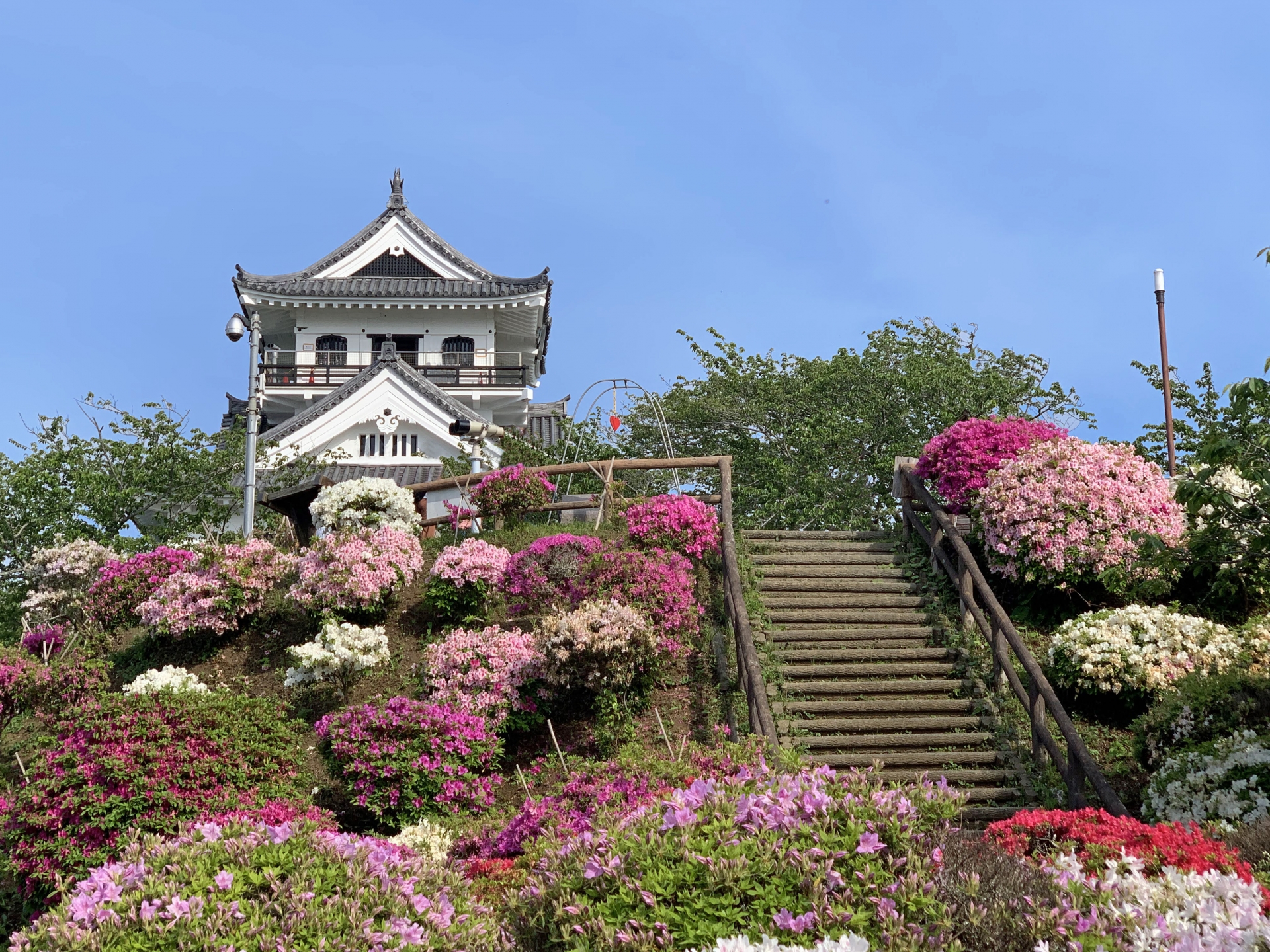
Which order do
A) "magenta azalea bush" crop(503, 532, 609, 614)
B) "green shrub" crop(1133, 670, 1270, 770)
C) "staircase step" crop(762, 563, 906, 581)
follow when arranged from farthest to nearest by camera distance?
"staircase step" crop(762, 563, 906, 581)
"magenta azalea bush" crop(503, 532, 609, 614)
"green shrub" crop(1133, 670, 1270, 770)

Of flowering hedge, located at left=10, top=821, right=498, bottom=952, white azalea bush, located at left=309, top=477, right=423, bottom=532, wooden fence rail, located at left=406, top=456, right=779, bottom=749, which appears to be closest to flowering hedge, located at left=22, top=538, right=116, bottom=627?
white azalea bush, located at left=309, top=477, right=423, bottom=532

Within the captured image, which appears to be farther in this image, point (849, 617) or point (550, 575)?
point (849, 617)

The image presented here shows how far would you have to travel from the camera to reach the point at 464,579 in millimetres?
13070

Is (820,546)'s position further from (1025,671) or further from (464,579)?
(464,579)

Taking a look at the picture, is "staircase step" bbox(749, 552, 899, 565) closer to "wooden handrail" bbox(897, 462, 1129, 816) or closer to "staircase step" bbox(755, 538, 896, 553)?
"staircase step" bbox(755, 538, 896, 553)

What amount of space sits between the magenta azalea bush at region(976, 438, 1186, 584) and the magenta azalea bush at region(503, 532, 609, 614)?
457 centimetres

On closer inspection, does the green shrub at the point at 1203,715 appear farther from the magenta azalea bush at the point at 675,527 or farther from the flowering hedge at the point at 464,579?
the flowering hedge at the point at 464,579

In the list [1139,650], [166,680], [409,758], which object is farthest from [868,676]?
[166,680]

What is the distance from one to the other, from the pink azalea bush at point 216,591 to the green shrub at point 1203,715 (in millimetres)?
9602

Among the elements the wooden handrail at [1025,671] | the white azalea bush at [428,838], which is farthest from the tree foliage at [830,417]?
the white azalea bush at [428,838]

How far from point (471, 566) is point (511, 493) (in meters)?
2.34

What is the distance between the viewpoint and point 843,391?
81.5ft

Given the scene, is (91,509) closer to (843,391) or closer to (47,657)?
(47,657)

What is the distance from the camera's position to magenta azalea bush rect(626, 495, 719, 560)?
13828 millimetres
